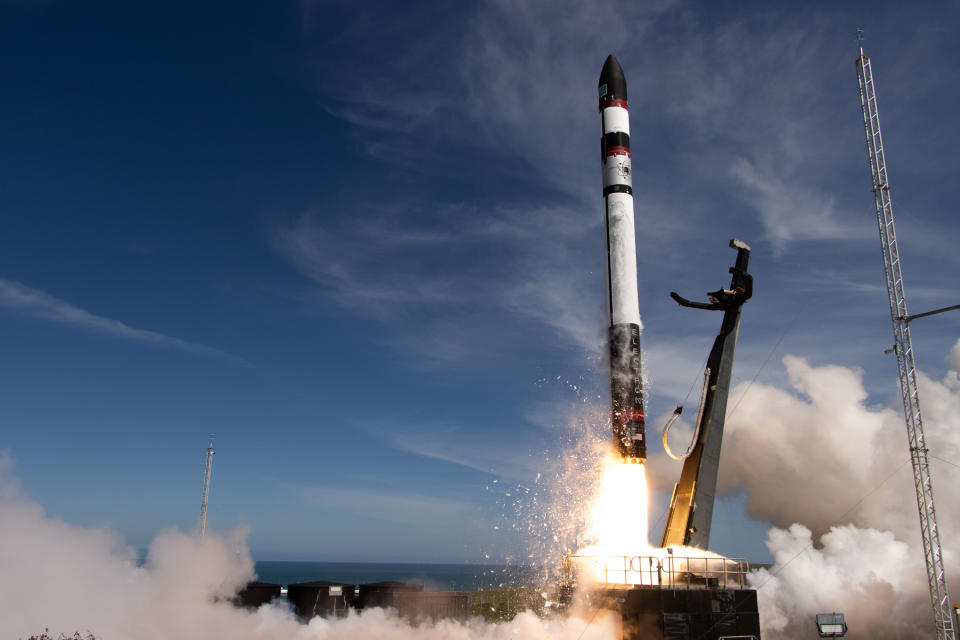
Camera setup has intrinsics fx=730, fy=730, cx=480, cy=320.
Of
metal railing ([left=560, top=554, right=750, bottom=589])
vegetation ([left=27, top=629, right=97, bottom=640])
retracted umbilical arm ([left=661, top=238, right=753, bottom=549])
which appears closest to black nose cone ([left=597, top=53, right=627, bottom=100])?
retracted umbilical arm ([left=661, top=238, right=753, bottom=549])

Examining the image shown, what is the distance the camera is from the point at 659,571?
27719 mm

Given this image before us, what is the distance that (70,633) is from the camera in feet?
107

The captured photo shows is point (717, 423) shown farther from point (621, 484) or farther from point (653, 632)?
point (653, 632)

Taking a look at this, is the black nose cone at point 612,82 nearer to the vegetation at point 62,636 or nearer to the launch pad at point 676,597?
the launch pad at point 676,597

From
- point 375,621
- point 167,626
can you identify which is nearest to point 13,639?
point 167,626

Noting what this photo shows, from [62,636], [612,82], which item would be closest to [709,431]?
[612,82]

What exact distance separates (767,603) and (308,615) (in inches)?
1446

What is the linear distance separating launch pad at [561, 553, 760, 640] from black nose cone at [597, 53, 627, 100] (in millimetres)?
21940

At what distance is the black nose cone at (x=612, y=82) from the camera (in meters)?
36.4

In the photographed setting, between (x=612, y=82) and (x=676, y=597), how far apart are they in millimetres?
24086

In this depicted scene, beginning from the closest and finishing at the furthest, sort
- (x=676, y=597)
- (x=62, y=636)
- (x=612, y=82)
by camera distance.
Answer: (x=676, y=597), (x=62, y=636), (x=612, y=82)

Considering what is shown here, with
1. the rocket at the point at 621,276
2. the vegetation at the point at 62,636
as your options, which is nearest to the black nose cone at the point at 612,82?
the rocket at the point at 621,276

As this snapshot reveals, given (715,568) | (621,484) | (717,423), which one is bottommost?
(715,568)

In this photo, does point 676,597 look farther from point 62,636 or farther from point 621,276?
point 62,636
